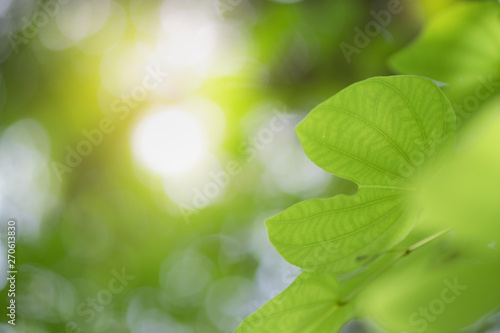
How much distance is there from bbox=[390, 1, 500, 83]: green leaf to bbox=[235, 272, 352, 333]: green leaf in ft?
2.30

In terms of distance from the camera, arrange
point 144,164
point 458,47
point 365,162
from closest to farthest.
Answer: point 365,162 < point 458,47 < point 144,164

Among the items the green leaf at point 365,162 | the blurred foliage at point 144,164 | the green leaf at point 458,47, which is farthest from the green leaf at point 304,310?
the blurred foliage at point 144,164

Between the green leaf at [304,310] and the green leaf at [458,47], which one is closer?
the green leaf at [304,310]

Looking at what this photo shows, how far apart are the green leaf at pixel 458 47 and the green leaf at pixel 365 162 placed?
0.59 m

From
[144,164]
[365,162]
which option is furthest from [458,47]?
[144,164]

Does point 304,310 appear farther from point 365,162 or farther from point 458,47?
point 458,47

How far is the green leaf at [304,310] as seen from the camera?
67cm

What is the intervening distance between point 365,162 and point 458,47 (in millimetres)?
684

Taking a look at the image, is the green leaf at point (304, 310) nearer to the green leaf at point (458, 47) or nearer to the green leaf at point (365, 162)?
the green leaf at point (365, 162)

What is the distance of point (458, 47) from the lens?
44.4 inches

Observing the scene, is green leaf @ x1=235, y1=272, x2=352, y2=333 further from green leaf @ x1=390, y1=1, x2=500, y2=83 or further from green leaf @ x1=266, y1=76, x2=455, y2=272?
green leaf @ x1=390, y1=1, x2=500, y2=83

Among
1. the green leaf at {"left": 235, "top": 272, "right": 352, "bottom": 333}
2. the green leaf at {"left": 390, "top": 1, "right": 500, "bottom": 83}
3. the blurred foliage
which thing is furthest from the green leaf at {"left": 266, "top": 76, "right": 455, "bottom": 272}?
the blurred foliage

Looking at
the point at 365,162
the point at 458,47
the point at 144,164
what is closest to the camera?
the point at 365,162

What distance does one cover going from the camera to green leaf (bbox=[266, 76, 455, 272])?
579mm
